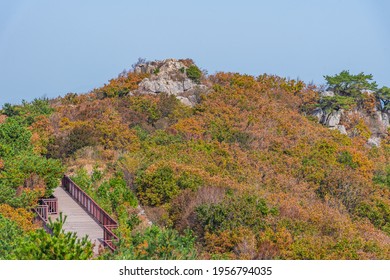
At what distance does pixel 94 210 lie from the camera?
1228 inches

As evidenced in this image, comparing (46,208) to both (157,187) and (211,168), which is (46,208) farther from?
(211,168)

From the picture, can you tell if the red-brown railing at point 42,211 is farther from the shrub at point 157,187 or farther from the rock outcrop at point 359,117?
the rock outcrop at point 359,117

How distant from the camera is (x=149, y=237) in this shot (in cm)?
2403

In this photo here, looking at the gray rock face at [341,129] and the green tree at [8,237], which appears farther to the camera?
the gray rock face at [341,129]

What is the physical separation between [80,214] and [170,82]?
21.4 metres

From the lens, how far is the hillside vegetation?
93.5 ft

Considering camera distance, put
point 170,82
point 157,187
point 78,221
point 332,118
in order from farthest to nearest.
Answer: point 170,82
point 332,118
point 157,187
point 78,221

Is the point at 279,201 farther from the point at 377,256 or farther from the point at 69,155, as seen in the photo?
the point at 69,155

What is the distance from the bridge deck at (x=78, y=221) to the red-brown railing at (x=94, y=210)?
175 mm

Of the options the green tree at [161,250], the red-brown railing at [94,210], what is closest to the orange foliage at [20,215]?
the red-brown railing at [94,210]

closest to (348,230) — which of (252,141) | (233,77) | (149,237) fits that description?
(149,237)

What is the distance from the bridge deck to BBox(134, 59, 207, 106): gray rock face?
1732cm

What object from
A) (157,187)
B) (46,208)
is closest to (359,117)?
(157,187)

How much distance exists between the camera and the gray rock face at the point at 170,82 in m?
50.7
